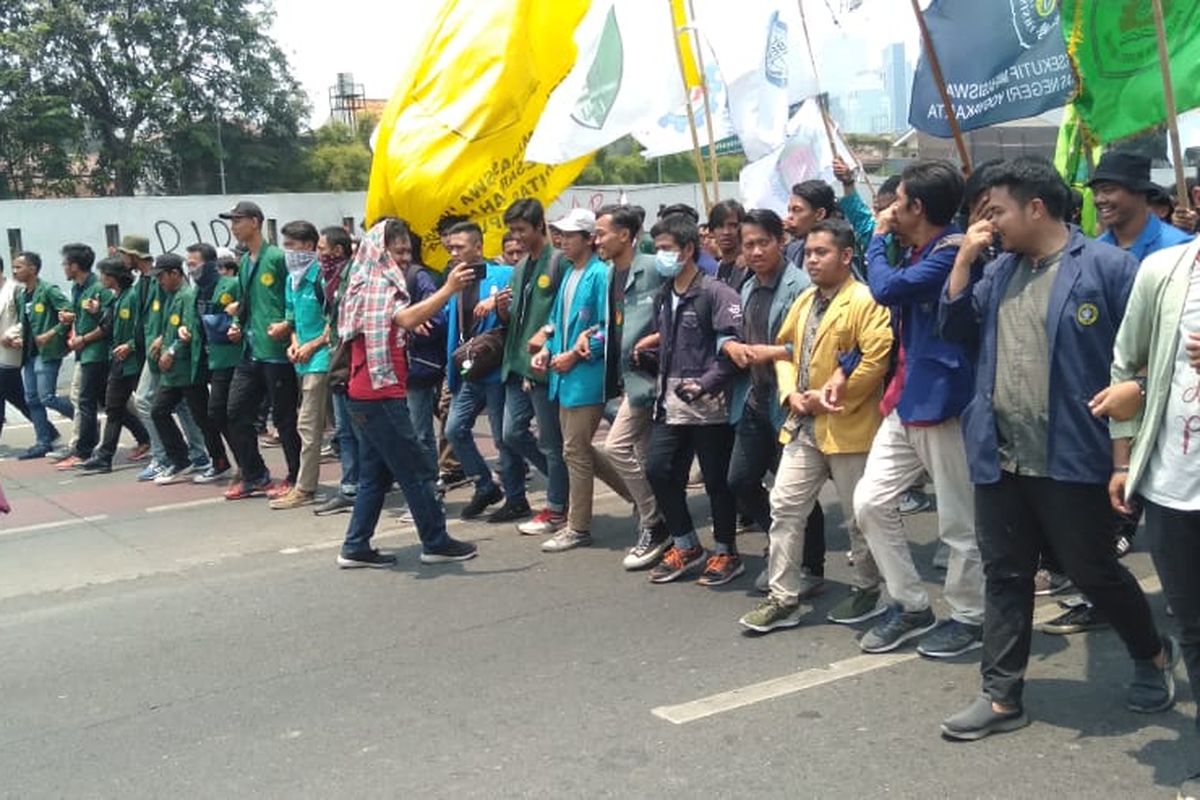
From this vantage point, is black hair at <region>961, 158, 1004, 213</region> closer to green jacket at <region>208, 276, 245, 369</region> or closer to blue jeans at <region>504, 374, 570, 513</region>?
blue jeans at <region>504, 374, 570, 513</region>

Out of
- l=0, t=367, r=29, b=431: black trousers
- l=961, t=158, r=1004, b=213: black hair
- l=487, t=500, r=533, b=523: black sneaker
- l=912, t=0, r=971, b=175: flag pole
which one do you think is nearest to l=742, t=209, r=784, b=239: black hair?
l=961, t=158, r=1004, b=213: black hair

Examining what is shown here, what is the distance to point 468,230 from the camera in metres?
7.25

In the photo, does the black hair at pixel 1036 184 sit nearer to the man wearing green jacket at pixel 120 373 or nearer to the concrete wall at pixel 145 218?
the man wearing green jacket at pixel 120 373

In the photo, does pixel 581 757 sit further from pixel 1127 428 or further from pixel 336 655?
pixel 1127 428

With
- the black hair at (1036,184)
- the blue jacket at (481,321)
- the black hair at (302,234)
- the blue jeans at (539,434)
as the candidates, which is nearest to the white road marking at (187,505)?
the black hair at (302,234)

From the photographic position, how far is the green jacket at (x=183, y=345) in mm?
8781

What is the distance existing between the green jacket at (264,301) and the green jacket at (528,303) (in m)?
1.97

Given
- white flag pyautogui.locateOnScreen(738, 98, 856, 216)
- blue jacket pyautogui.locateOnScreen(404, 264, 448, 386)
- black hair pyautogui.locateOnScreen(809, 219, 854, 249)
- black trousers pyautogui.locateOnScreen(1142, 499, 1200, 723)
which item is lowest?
black trousers pyautogui.locateOnScreen(1142, 499, 1200, 723)

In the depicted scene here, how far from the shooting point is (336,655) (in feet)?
16.5

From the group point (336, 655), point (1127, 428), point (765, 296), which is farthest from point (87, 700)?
point (1127, 428)

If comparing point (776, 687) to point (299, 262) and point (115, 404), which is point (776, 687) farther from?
point (115, 404)

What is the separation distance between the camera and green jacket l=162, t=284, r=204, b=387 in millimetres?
8781

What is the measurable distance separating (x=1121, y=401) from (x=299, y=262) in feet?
18.7

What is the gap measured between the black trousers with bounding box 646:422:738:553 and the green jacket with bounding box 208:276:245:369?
3.86 metres
